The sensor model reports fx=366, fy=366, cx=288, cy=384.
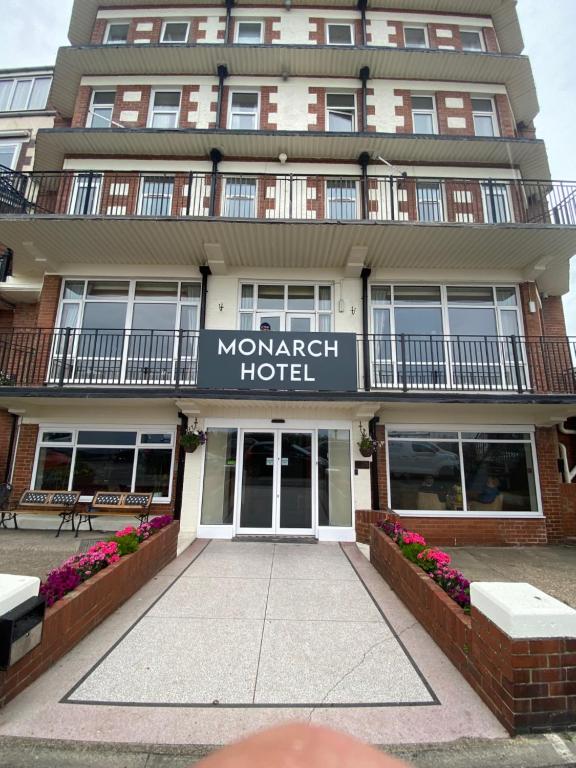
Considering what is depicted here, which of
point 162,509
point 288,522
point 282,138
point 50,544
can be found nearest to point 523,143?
point 282,138

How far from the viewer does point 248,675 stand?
3055 mm

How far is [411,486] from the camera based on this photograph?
8.19 m

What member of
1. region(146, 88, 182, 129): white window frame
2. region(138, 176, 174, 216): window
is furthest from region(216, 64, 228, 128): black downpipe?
region(138, 176, 174, 216): window

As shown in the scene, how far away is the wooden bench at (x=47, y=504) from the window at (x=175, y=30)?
13256 mm

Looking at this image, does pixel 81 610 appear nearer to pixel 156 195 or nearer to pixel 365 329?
pixel 365 329

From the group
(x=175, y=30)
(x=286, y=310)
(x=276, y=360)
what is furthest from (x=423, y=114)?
(x=276, y=360)

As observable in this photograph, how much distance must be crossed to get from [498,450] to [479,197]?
6.42 m

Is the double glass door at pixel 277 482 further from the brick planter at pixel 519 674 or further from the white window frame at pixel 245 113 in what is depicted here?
the white window frame at pixel 245 113

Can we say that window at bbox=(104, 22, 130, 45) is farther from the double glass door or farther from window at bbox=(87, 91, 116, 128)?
the double glass door

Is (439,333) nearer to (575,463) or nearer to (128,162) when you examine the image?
(575,463)

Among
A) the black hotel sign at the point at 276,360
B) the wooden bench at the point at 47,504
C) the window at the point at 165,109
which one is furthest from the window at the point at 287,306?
the window at the point at 165,109

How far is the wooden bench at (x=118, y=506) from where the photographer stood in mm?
7647

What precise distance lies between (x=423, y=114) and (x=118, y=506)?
508 inches

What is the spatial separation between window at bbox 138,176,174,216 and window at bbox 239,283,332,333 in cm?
303
